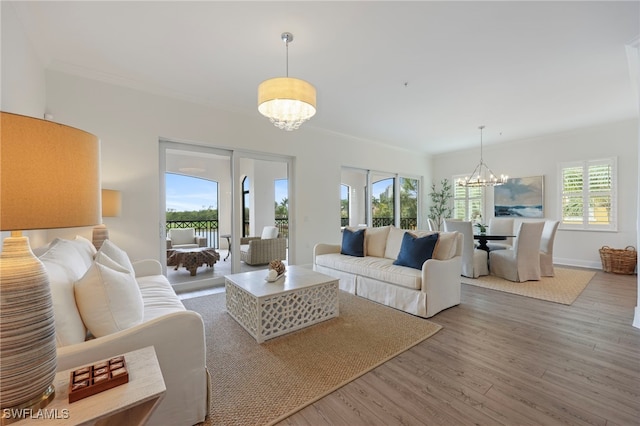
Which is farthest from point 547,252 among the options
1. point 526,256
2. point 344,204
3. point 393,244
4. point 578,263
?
point 344,204

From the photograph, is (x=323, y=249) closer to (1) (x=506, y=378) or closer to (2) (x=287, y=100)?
(2) (x=287, y=100)

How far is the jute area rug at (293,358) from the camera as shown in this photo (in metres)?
1.68

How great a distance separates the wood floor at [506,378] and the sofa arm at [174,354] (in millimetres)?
525

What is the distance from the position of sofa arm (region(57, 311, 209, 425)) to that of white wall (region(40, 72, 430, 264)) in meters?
2.75

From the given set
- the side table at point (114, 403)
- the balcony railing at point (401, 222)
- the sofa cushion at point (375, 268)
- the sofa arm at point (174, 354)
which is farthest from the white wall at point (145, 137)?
the side table at point (114, 403)

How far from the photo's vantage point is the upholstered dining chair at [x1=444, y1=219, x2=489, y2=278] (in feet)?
14.8

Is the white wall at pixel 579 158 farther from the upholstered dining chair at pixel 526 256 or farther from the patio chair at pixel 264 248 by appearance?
the patio chair at pixel 264 248

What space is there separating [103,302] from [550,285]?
218 inches

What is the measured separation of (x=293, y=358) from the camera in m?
2.19

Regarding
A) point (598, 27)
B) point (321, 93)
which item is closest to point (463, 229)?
point (598, 27)

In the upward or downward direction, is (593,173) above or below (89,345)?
above

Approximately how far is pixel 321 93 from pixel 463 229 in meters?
3.21

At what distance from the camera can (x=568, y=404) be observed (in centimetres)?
167

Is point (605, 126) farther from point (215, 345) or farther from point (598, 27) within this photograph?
point (215, 345)
